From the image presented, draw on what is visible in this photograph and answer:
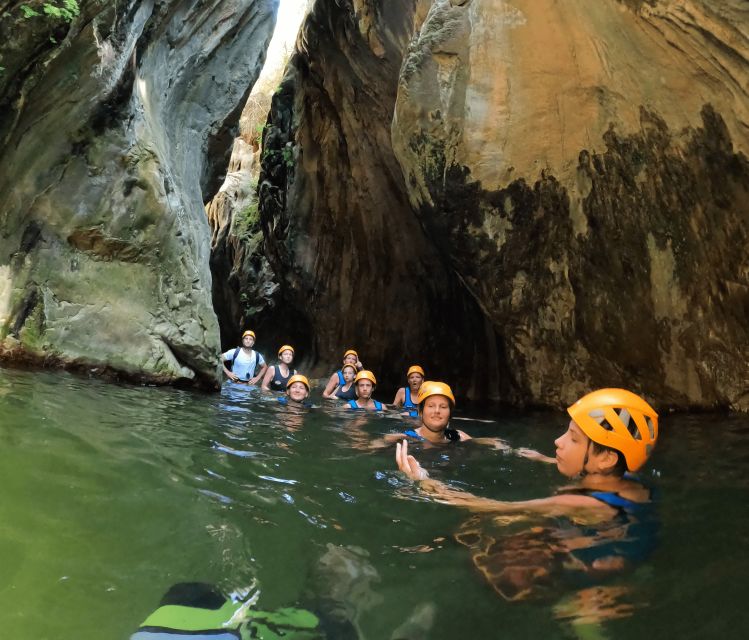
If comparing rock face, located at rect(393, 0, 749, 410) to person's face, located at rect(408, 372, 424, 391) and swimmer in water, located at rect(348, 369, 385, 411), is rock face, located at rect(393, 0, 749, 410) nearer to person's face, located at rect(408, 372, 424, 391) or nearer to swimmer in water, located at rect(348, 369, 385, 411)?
person's face, located at rect(408, 372, 424, 391)

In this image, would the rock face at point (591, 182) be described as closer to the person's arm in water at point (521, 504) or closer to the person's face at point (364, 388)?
the person's face at point (364, 388)

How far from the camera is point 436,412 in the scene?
6.24 meters

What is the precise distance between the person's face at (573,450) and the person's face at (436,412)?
2.73 meters

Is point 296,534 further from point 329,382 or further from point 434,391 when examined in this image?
point 329,382

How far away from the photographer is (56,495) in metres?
3.22

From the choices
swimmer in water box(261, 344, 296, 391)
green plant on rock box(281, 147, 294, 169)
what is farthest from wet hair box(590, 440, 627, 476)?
green plant on rock box(281, 147, 294, 169)

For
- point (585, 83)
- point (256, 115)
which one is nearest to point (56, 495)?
point (585, 83)

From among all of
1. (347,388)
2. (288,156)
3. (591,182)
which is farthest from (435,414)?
(288,156)

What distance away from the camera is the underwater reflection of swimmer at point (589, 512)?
109 inches

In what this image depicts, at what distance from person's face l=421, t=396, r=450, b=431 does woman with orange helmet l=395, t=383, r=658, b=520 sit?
272 cm

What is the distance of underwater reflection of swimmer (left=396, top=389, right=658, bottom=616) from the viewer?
109 inches

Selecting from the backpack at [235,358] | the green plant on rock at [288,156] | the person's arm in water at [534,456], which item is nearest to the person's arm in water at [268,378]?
the backpack at [235,358]

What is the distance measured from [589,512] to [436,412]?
10.0 feet

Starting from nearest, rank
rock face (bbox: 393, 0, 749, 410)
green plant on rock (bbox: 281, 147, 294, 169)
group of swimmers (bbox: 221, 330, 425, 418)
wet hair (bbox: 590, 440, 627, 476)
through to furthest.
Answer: wet hair (bbox: 590, 440, 627, 476)
rock face (bbox: 393, 0, 749, 410)
group of swimmers (bbox: 221, 330, 425, 418)
green plant on rock (bbox: 281, 147, 294, 169)
